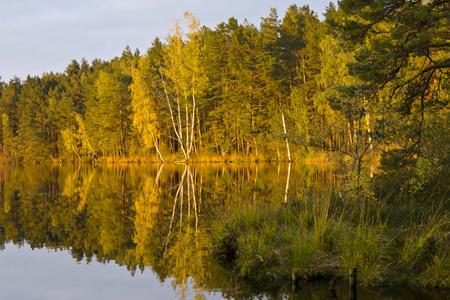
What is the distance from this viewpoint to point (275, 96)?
52.1m

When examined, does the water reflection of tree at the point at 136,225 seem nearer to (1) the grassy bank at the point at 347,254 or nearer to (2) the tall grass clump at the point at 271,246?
(2) the tall grass clump at the point at 271,246

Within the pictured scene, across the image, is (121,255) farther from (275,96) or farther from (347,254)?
(275,96)

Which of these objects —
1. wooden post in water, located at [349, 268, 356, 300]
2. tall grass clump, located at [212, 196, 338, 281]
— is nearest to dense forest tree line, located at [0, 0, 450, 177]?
tall grass clump, located at [212, 196, 338, 281]

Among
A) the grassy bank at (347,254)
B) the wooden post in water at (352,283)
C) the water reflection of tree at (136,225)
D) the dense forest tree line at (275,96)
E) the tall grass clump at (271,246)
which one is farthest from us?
the dense forest tree line at (275,96)

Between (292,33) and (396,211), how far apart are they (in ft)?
152

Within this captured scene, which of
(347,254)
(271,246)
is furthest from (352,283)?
(271,246)

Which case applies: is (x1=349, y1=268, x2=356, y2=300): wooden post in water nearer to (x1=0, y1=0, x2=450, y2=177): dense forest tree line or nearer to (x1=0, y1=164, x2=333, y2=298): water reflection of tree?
(x1=0, y1=164, x2=333, y2=298): water reflection of tree

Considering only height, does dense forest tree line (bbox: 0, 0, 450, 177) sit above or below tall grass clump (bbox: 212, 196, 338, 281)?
above

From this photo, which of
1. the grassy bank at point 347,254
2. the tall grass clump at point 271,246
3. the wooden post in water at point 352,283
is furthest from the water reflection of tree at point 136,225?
the wooden post in water at point 352,283

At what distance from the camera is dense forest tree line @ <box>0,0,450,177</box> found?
37.4 ft

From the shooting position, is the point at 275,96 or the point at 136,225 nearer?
the point at 136,225

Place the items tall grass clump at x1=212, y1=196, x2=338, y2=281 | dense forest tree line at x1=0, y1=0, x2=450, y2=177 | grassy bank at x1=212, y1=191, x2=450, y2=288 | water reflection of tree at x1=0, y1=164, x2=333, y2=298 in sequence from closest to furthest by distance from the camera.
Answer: grassy bank at x1=212, y1=191, x2=450, y2=288, tall grass clump at x1=212, y1=196, x2=338, y2=281, water reflection of tree at x1=0, y1=164, x2=333, y2=298, dense forest tree line at x1=0, y1=0, x2=450, y2=177

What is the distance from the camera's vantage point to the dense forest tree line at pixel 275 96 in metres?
11.4

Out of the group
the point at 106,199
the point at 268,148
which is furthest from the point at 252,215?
the point at 268,148
